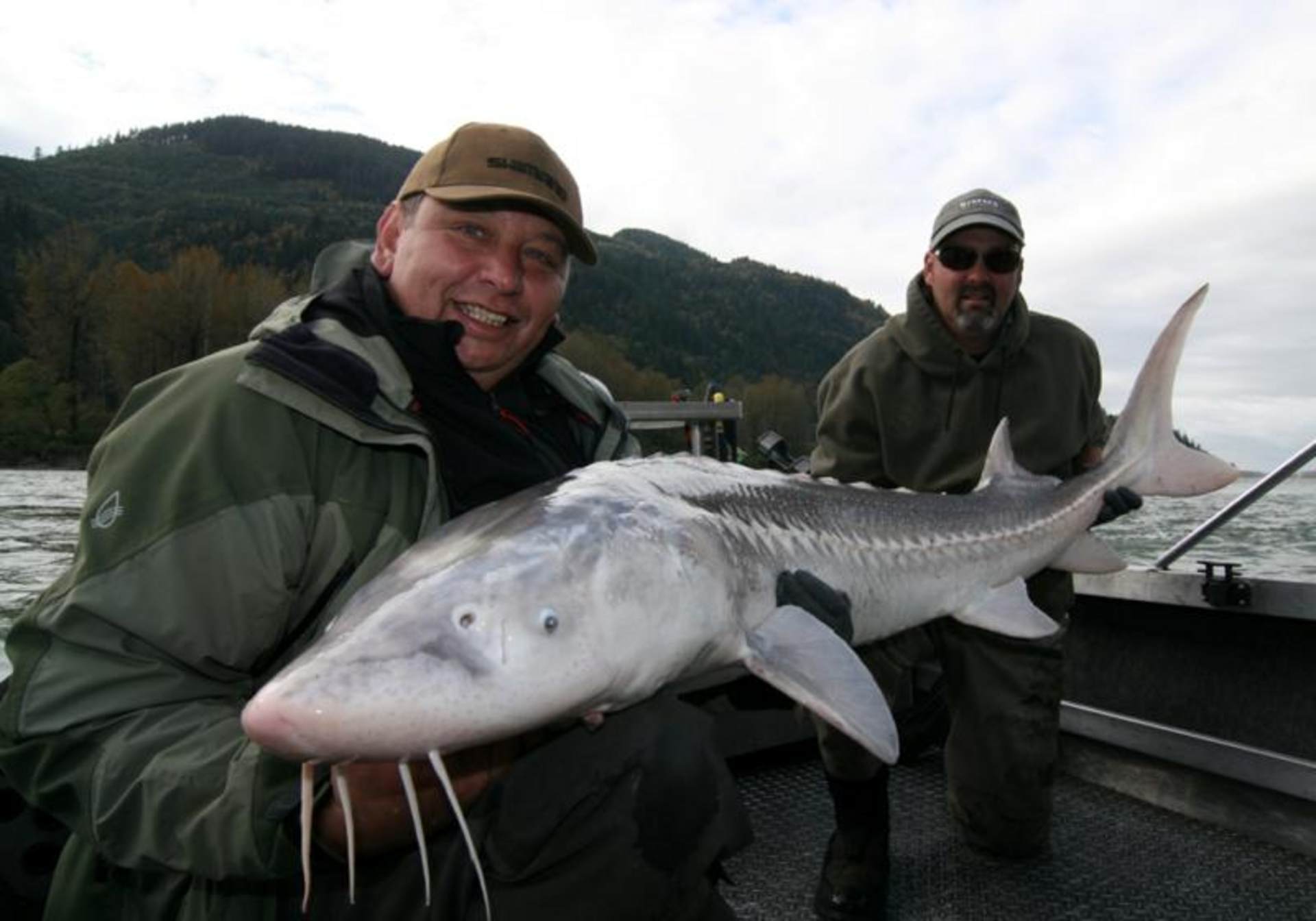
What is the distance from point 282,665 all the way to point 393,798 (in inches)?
20.2

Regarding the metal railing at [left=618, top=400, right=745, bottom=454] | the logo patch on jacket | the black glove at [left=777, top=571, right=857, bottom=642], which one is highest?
the metal railing at [left=618, top=400, right=745, bottom=454]

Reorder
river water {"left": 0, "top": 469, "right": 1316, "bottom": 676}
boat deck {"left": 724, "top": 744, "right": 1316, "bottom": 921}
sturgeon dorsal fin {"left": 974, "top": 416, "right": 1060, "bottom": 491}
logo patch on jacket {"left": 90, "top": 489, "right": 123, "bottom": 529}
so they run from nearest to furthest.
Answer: logo patch on jacket {"left": 90, "top": 489, "right": 123, "bottom": 529}
boat deck {"left": 724, "top": 744, "right": 1316, "bottom": 921}
sturgeon dorsal fin {"left": 974, "top": 416, "right": 1060, "bottom": 491}
river water {"left": 0, "top": 469, "right": 1316, "bottom": 676}

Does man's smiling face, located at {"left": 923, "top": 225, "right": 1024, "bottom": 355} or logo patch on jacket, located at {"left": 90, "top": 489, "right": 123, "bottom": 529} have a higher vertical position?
man's smiling face, located at {"left": 923, "top": 225, "right": 1024, "bottom": 355}

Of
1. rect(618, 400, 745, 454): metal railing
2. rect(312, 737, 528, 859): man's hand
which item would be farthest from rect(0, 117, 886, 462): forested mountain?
rect(312, 737, 528, 859): man's hand

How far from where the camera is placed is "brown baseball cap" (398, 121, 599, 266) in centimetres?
235

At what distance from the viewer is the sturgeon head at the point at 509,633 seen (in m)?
1.23

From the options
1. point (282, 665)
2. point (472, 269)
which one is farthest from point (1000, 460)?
point (282, 665)

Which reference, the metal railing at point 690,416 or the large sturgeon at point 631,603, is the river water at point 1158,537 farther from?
the metal railing at point 690,416

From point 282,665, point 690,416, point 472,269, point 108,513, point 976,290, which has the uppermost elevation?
point 976,290

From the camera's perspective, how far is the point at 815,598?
226 cm

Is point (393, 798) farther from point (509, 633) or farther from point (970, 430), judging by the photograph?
point (970, 430)

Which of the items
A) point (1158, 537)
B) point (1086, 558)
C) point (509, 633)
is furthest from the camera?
point (1158, 537)

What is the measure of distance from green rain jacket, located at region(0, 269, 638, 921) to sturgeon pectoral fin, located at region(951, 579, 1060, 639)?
189 centimetres

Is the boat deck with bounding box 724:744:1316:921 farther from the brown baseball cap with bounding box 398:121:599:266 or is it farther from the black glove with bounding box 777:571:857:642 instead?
the brown baseball cap with bounding box 398:121:599:266
